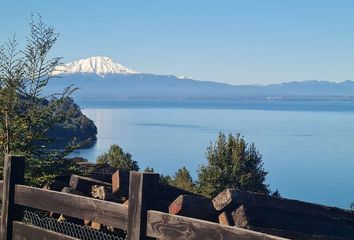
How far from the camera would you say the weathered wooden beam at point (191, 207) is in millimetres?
7613

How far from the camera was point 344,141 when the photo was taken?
188250mm

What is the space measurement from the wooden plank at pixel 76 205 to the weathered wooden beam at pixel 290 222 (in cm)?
Answer: 257

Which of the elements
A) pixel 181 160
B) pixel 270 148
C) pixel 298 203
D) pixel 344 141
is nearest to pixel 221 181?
pixel 298 203

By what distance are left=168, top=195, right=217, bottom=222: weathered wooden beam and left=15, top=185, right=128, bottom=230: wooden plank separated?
5.87 ft

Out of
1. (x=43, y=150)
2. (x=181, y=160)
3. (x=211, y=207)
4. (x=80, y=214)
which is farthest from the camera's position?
(x=181, y=160)

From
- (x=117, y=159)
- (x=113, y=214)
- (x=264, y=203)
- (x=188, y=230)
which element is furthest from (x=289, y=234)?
(x=117, y=159)

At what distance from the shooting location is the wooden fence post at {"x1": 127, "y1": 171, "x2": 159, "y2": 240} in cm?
545

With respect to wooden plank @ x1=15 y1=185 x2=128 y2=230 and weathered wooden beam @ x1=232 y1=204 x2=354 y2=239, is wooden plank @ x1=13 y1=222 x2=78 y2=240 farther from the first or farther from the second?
weathered wooden beam @ x1=232 y1=204 x2=354 y2=239

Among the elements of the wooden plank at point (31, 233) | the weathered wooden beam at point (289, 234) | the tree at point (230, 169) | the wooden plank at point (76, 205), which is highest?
the wooden plank at point (76, 205)

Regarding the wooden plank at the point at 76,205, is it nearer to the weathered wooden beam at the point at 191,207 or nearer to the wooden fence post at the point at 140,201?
the wooden fence post at the point at 140,201

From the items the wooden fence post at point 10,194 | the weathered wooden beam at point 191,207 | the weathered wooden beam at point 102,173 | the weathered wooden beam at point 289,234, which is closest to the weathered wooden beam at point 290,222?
→ the weathered wooden beam at point 289,234

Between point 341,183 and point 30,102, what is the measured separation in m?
103

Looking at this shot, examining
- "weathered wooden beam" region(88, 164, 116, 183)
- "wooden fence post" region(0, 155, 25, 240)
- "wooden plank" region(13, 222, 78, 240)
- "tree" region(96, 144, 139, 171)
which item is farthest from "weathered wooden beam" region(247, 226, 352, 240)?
"tree" region(96, 144, 139, 171)

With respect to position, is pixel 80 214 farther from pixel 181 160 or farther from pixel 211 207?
pixel 181 160
